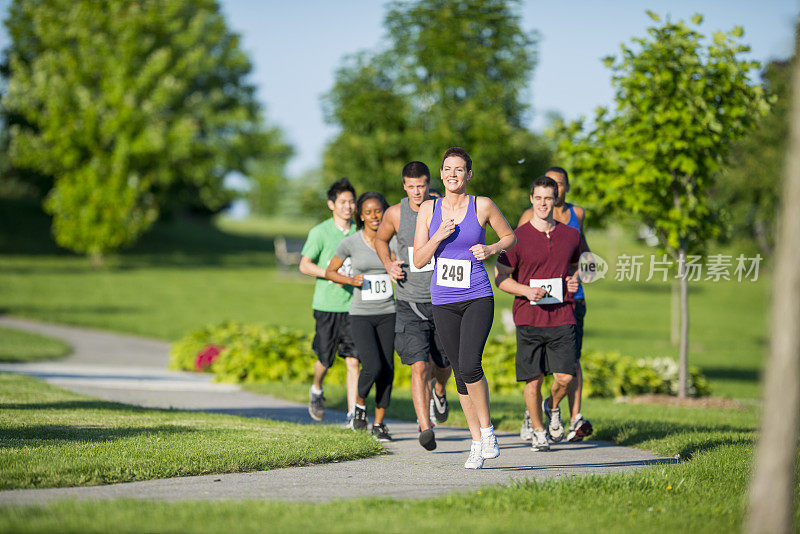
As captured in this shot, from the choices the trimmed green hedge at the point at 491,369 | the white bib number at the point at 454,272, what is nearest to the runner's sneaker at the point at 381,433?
the white bib number at the point at 454,272

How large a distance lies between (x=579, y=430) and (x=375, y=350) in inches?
79.0

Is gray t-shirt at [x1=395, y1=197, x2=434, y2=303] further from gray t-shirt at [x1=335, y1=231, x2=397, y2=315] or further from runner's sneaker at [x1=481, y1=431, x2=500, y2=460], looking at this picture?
runner's sneaker at [x1=481, y1=431, x2=500, y2=460]

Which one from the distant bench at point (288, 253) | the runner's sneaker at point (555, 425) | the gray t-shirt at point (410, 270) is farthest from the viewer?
the distant bench at point (288, 253)

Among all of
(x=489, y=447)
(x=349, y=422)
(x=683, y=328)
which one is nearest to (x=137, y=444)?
(x=349, y=422)

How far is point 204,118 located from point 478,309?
49.5 meters

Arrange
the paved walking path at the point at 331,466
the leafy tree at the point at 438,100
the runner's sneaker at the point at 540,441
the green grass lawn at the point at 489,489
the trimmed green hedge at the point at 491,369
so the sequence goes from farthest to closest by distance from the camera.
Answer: the leafy tree at the point at 438,100
the trimmed green hedge at the point at 491,369
the runner's sneaker at the point at 540,441
the paved walking path at the point at 331,466
the green grass lawn at the point at 489,489

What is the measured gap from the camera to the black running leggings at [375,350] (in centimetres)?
823

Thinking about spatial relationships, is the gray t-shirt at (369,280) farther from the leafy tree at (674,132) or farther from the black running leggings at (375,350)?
the leafy tree at (674,132)

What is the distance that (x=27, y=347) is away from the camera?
16938mm

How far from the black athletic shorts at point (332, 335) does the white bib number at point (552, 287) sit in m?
2.11

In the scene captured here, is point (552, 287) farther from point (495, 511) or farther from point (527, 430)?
point (495, 511)

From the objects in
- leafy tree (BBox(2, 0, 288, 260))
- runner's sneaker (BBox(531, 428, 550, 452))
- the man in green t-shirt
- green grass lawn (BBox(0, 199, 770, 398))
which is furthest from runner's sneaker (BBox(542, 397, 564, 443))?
leafy tree (BBox(2, 0, 288, 260))

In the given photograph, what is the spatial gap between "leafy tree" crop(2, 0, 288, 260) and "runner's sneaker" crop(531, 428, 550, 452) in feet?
127

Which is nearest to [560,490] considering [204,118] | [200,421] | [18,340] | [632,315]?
[200,421]
